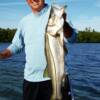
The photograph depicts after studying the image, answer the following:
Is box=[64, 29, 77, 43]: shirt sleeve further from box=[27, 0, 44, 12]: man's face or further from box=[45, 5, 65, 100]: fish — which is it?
box=[27, 0, 44, 12]: man's face

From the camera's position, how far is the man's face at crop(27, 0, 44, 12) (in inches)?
205

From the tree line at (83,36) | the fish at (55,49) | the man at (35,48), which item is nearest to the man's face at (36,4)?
the man at (35,48)

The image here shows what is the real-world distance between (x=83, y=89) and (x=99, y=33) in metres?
80.3

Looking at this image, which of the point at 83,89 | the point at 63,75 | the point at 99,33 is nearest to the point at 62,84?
the point at 63,75

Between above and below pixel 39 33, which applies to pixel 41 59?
below

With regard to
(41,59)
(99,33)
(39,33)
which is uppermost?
(39,33)

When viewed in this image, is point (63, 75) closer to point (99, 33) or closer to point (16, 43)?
point (16, 43)

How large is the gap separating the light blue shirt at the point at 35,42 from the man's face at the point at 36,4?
0.19 ft

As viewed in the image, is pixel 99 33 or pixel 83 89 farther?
pixel 99 33

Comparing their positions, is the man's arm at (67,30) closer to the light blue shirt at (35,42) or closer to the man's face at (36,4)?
the light blue shirt at (35,42)

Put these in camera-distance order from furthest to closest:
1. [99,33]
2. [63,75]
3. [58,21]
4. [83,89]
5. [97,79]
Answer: [99,33], [97,79], [83,89], [63,75], [58,21]

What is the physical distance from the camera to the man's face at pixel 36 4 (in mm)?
5199

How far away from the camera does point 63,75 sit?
185 inches

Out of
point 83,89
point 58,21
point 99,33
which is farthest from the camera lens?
point 99,33
